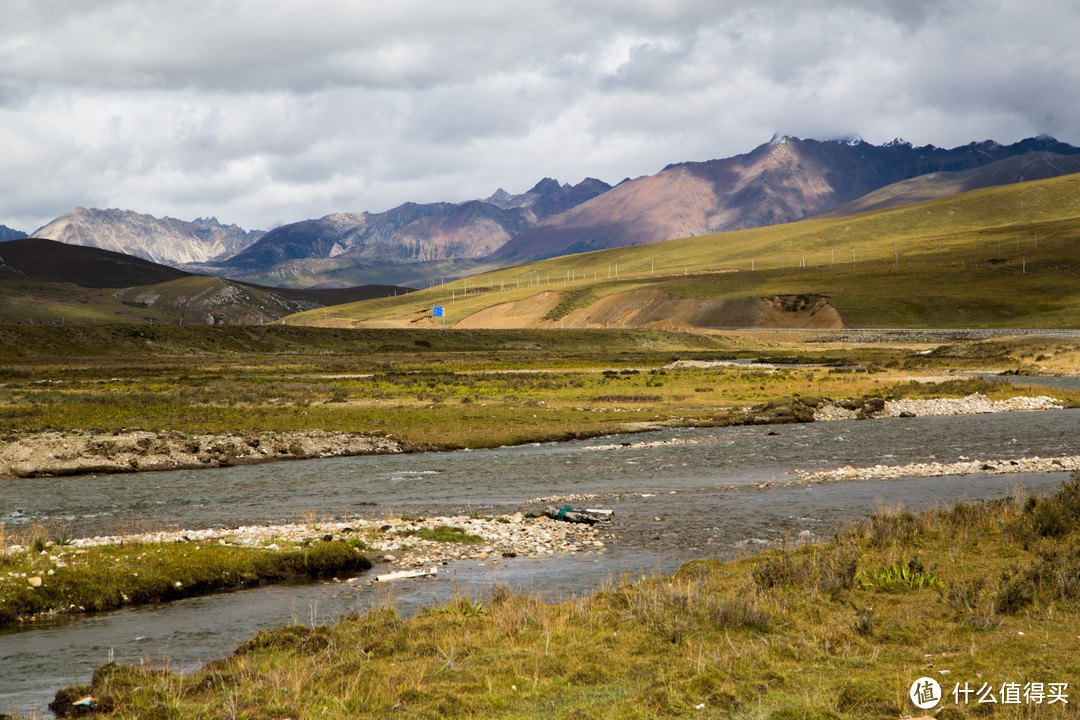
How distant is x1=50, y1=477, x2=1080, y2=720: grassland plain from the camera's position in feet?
35.2

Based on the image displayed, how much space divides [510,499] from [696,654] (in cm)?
1714

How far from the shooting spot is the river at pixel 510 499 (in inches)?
622

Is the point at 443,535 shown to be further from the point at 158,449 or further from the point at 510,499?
the point at 158,449

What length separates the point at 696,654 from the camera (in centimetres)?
1260

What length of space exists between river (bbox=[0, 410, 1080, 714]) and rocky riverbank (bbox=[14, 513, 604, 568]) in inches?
36.4

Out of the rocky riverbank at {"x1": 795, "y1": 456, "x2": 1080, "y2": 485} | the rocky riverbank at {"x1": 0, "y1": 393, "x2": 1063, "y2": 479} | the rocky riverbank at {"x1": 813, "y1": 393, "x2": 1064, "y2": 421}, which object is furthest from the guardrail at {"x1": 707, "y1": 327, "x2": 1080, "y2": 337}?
the rocky riverbank at {"x1": 0, "y1": 393, "x2": 1063, "y2": 479}

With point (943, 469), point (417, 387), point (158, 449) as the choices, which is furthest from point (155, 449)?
point (417, 387)

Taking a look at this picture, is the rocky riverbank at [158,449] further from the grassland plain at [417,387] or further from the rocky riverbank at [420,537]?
the rocky riverbank at [420,537]

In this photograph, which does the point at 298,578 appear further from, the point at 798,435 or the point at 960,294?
the point at 960,294

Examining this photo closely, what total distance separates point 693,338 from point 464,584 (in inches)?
5507

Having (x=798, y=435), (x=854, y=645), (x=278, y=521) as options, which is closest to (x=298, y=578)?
(x=278, y=521)

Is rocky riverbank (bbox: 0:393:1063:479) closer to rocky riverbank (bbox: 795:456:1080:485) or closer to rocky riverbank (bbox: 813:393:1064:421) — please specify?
rocky riverbank (bbox: 795:456:1080:485)

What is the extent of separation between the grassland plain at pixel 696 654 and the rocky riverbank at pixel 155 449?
2552cm

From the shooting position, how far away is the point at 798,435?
44.7m
